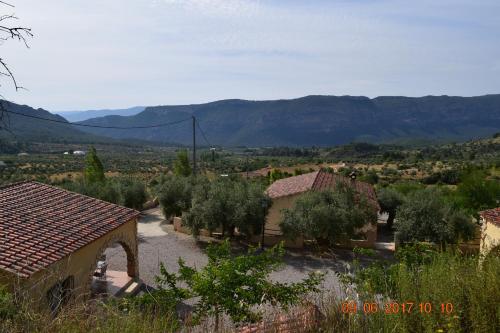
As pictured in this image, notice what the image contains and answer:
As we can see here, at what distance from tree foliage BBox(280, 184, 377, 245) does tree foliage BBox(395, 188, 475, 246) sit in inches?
75.2

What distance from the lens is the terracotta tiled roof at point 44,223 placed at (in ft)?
32.0

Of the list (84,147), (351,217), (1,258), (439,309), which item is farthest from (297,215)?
(84,147)

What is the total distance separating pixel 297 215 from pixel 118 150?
359 feet

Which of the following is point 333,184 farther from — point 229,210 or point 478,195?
point 478,195

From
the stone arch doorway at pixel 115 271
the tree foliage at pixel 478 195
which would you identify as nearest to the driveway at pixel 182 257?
Result: the stone arch doorway at pixel 115 271

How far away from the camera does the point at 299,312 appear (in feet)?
15.2

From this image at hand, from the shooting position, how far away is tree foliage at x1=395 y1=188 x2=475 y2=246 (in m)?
18.3

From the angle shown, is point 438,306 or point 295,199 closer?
point 438,306

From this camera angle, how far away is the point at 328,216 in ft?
60.7

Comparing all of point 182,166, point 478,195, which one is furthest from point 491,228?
point 182,166

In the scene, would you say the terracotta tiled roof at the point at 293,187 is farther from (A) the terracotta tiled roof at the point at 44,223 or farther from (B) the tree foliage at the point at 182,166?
(B) the tree foliage at the point at 182,166
